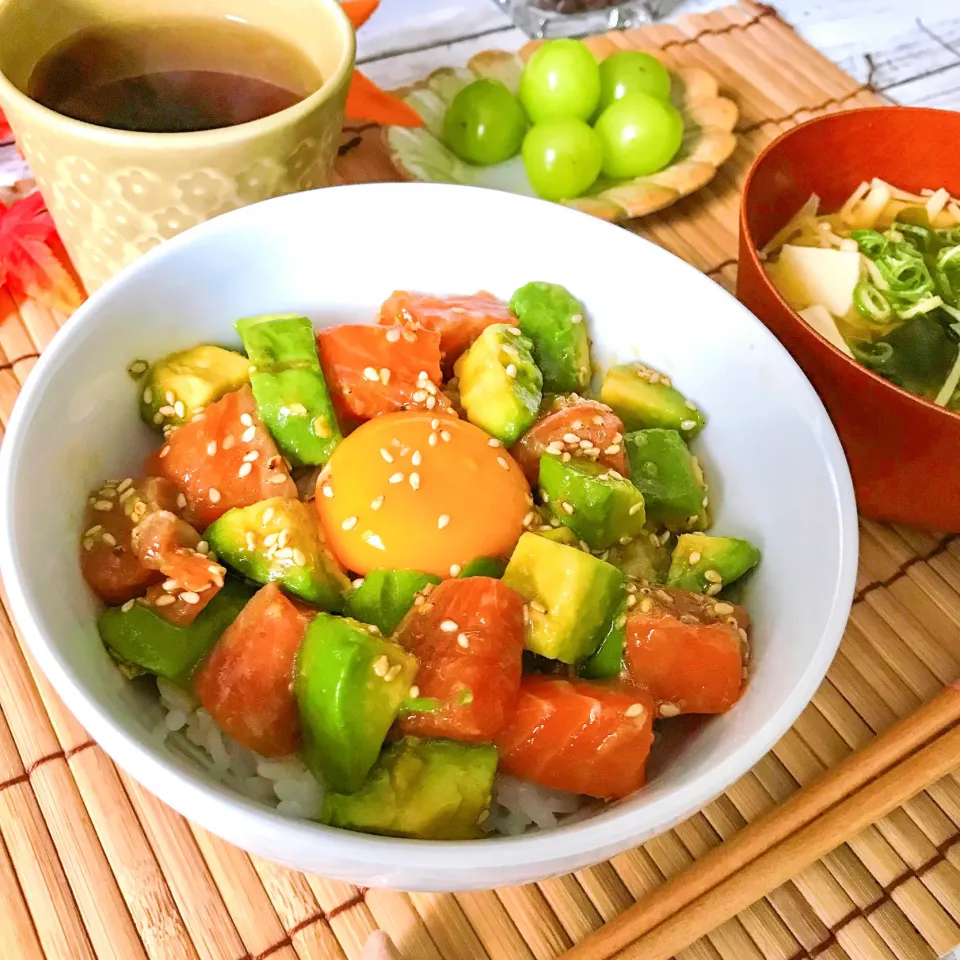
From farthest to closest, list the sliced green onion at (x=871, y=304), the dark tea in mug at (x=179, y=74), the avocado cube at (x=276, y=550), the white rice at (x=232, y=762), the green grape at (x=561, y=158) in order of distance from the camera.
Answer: the green grape at (x=561, y=158) → the sliced green onion at (x=871, y=304) → the dark tea in mug at (x=179, y=74) → the avocado cube at (x=276, y=550) → the white rice at (x=232, y=762)

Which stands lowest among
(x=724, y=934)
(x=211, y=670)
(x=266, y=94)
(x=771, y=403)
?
(x=724, y=934)

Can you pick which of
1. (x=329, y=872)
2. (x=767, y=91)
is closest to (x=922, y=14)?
(x=767, y=91)

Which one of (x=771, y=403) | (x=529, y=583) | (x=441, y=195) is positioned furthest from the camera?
(x=441, y=195)

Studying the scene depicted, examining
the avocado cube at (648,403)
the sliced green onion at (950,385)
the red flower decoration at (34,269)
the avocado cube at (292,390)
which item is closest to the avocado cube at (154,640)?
the avocado cube at (292,390)

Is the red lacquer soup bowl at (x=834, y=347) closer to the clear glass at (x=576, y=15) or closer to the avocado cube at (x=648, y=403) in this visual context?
the avocado cube at (x=648, y=403)

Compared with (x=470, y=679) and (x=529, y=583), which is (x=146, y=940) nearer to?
(x=470, y=679)

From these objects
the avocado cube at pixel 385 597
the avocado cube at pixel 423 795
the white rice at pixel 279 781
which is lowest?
the white rice at pixel 279 781

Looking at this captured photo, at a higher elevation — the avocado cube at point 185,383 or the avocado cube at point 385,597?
the avocado cube at point 185,383

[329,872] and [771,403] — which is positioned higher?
[771,403]
